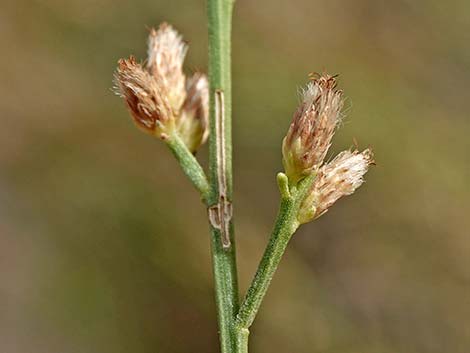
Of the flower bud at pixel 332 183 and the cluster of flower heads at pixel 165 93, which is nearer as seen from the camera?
the flower bud at pixel 332 183

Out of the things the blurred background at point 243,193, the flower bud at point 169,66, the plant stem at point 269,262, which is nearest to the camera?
the plant stem at point 269,262

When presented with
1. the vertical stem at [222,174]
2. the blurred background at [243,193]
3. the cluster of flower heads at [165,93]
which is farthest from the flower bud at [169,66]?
the blurred background at [243,193]

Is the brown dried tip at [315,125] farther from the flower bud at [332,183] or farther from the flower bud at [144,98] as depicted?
the flower bud at [144,98]

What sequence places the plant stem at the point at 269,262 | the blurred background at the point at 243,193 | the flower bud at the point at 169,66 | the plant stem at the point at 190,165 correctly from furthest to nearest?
the blurred background at the point at 243,193, the flower bud at the point at 169,66, the plant stem at the point at 190,165, the plant stem at the point at 269,262

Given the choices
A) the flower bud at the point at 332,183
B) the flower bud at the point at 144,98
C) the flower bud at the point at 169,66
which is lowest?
the flower bud at the point at 332,183

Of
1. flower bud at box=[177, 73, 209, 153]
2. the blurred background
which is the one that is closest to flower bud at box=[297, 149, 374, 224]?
flower bud at box=[177, 73, 209, 153]

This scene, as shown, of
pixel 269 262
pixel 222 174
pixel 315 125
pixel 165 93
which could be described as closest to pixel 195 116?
pixel 165 93
